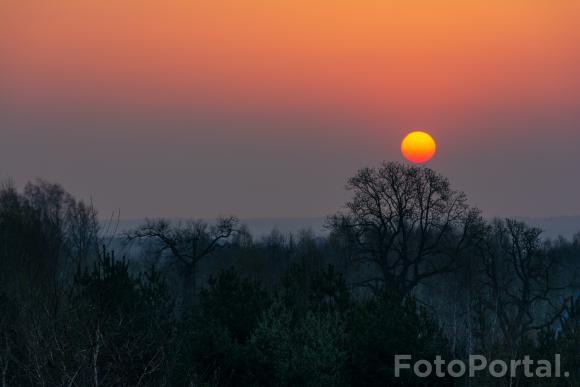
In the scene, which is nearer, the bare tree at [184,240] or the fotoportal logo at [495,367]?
the fotoportal logo at [495,367]

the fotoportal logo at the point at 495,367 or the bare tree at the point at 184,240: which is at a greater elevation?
the bare tree at the point at 184,240

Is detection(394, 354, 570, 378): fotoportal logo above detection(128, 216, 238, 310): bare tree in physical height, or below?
below

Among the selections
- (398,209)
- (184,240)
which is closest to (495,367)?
(398,209)

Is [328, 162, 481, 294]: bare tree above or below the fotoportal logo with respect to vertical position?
above

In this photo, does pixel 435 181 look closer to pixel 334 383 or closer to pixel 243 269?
pixel 243 269

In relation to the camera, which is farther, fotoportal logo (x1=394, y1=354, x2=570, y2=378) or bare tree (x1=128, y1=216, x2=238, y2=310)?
bare tree (x1=128, y1=216, x2=238, y2=310)

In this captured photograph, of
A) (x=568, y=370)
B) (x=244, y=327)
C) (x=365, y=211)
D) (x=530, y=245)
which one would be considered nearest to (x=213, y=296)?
(x=244, y=327)

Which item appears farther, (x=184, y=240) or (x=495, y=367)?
(x=184, y=240)

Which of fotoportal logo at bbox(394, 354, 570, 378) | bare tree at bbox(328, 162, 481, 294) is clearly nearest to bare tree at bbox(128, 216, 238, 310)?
bare tree at bbox(328, 162, 481, 294)

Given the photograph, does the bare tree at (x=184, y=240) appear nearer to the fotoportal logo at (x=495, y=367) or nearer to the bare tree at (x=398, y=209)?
the bare tree at (x=398, y=209)

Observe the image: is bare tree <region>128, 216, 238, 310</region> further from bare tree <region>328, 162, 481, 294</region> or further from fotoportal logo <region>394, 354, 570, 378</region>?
fotoportal logo <region>394, 354, 570, 378</region>

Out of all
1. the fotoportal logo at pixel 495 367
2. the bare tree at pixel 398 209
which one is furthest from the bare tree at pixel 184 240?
the fotoportal logo at pixel 495 367

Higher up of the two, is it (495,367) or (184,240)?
(184,240)

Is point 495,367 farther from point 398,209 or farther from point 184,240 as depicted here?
point 184,240
